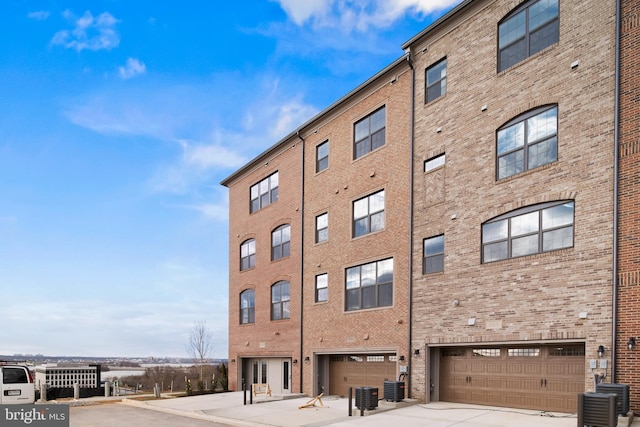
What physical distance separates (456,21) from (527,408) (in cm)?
1298

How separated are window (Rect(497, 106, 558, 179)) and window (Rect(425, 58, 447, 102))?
329 cm

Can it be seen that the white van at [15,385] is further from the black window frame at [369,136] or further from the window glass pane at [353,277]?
the black window frame at [369,136]

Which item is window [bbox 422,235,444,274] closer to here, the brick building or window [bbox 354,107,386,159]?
the brick building

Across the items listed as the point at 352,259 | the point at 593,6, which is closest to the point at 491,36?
the point at 593,6

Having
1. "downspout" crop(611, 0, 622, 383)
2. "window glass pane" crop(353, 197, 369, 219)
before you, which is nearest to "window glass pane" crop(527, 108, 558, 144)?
"downspout" crop(611, 0, 622, 383)

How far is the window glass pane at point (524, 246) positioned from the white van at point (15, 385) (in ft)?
57.8

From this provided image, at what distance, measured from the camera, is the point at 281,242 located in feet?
97.1

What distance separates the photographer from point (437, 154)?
2027 cm

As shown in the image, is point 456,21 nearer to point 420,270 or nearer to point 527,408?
point 420,270

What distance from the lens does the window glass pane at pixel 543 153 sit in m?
16.6

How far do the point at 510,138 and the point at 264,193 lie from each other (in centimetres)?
1672
